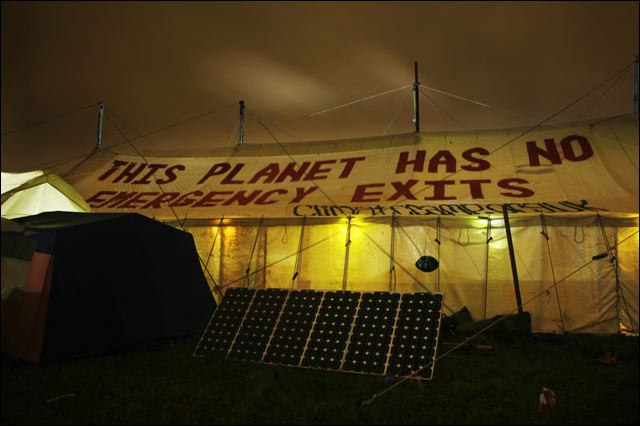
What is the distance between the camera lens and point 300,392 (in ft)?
17.6

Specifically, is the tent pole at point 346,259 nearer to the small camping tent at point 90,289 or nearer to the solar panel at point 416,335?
the small camping tent at point 90,289

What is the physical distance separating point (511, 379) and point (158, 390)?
13.1 feet

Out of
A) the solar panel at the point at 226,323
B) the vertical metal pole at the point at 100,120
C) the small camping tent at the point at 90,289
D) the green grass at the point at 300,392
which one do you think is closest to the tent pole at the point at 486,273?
the green grass at the point at 300,392

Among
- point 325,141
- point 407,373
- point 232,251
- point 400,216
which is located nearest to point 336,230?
point 400,216

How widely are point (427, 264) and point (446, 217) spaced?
109 cm

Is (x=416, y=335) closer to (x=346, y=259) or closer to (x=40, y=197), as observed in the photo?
(x=346, y=259)

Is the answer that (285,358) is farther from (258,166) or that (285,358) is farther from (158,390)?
(258,166)

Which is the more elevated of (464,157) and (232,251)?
(464,157)

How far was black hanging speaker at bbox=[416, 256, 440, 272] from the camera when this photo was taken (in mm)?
9773

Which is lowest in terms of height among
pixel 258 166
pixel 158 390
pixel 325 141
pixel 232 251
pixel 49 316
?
pixel 158 390

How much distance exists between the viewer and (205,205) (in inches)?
434

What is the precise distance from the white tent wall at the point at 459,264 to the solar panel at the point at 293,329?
311 cm

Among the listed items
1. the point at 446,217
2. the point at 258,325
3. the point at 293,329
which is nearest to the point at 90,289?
the point at 258,325

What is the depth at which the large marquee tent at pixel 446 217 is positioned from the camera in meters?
9.40
